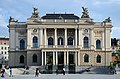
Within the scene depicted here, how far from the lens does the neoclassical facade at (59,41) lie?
93.2 metres

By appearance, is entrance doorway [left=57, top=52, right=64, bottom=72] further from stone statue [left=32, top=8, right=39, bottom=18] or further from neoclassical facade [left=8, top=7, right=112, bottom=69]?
stone statue [left=32, top=8, right=39, bottom=18]

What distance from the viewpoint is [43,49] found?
3669 inches

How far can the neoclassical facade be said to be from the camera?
93.2 metres

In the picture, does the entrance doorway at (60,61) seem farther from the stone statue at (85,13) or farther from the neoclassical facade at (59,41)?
the stone statue at (85,13)

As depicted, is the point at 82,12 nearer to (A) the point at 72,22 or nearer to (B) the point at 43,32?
(A) the point at 72,22

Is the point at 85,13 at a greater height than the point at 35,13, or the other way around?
the point at 35,13

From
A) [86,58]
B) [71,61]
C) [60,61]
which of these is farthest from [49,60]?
[86,58]

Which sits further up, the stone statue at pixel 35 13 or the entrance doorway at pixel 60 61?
the stone statue at pixel 35 13

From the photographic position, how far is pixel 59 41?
9706cm

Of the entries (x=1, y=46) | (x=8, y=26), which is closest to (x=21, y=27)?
(x=8, y=26)

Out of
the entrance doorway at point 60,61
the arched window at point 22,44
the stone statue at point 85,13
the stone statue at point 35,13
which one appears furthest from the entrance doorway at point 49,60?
the stone statue at point 85,13

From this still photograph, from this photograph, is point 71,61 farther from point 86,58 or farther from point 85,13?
point 85,13

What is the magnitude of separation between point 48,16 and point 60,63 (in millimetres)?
13683

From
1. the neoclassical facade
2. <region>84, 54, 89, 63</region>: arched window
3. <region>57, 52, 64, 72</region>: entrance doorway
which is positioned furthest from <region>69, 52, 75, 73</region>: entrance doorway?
<region>84, 54, 89, 63</region>: arched window
